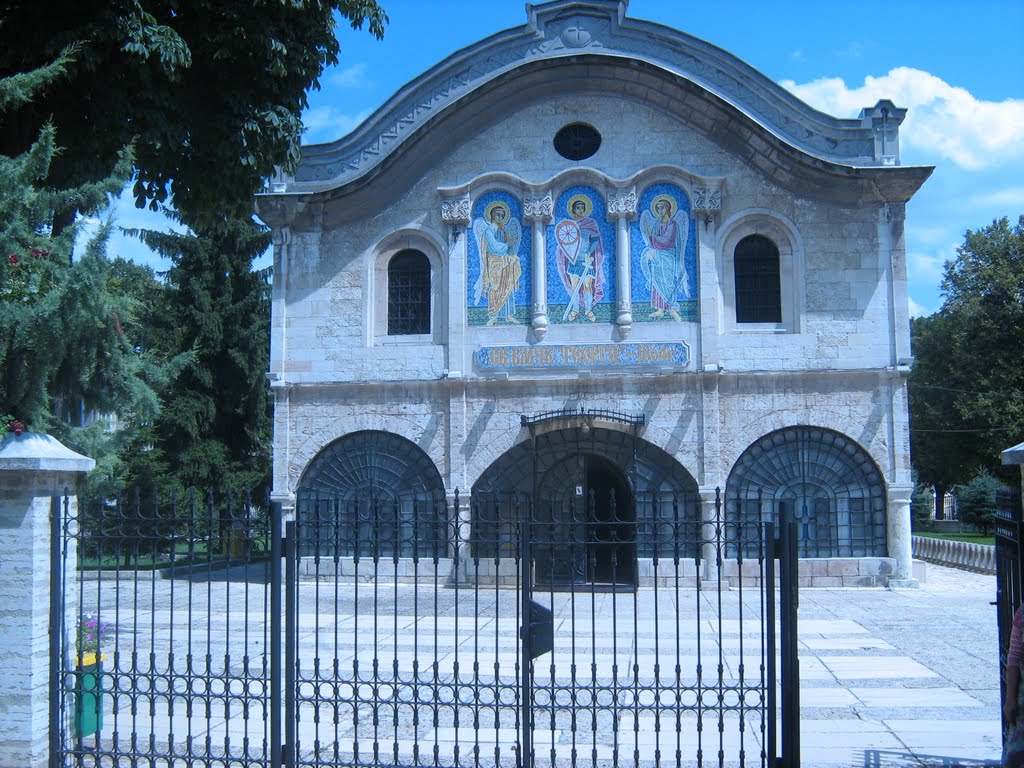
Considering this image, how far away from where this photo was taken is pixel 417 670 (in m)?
7.73

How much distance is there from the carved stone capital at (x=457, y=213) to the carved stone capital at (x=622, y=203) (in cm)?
286

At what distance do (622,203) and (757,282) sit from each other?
3.08 m

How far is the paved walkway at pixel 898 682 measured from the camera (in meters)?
7.75

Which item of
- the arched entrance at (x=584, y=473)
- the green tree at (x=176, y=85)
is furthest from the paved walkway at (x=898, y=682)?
the green tree at (x=176, y=85)

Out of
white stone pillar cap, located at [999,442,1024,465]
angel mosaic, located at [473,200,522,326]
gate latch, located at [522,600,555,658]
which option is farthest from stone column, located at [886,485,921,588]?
gate latch, located at [522,600,555,658]

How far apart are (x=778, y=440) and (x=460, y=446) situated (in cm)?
615

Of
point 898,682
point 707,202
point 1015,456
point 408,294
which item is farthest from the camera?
point 408,294

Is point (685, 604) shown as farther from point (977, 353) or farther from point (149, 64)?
point (977, 353)

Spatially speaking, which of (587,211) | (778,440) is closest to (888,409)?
(778,440)

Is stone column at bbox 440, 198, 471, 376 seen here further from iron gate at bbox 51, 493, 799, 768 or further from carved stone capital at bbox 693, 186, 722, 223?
iron gate at bbox 51, 493, 799, 768

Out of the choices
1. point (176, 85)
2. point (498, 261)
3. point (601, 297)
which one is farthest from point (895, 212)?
point (176, 85)

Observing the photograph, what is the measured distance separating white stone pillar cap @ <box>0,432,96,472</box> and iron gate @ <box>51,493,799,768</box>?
41 centimetres

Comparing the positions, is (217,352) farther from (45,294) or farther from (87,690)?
(87,690)

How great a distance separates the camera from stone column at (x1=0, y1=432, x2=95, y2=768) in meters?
6.84
